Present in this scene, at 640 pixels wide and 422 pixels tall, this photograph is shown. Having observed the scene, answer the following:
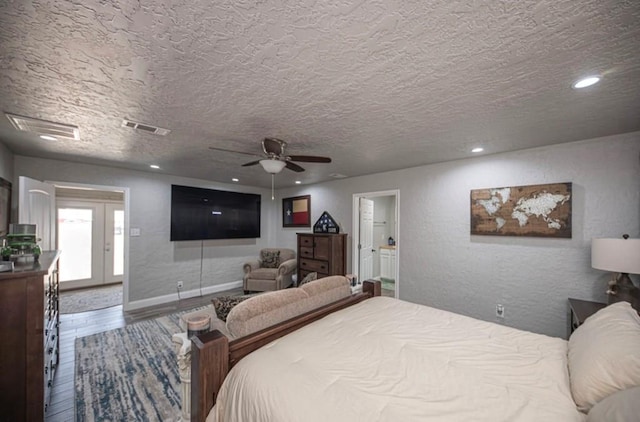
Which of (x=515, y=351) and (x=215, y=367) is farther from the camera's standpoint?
(x=515, y=351)

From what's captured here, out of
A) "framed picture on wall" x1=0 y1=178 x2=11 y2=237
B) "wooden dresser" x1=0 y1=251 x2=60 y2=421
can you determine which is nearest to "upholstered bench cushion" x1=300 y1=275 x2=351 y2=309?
"wooden dresser" x1=0 y1=251 x2=60 y2=421

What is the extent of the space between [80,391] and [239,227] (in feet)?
11.9

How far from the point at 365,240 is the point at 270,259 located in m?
2.13

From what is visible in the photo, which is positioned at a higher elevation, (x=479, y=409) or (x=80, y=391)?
(x=479, y=409)

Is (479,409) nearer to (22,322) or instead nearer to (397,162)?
(22,322)

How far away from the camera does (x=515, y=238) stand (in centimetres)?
294

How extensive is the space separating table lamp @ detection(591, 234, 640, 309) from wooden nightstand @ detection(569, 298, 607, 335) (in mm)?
166

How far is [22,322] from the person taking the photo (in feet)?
5.21

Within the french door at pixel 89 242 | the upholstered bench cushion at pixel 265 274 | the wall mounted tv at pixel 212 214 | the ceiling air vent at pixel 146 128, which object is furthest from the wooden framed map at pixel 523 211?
the french door at pixel 89 242

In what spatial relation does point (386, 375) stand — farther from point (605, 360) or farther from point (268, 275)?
point (268, 275)

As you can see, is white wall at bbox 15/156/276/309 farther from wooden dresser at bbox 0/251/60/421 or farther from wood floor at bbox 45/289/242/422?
wooden dresser at bbox 0/251/60/421

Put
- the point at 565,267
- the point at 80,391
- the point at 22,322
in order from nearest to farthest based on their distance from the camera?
the point at 22,322 < the point at 80,391 < the point at 565,267

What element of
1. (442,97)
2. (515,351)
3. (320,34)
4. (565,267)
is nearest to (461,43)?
(442,97)

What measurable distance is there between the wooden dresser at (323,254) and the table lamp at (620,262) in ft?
10.5
